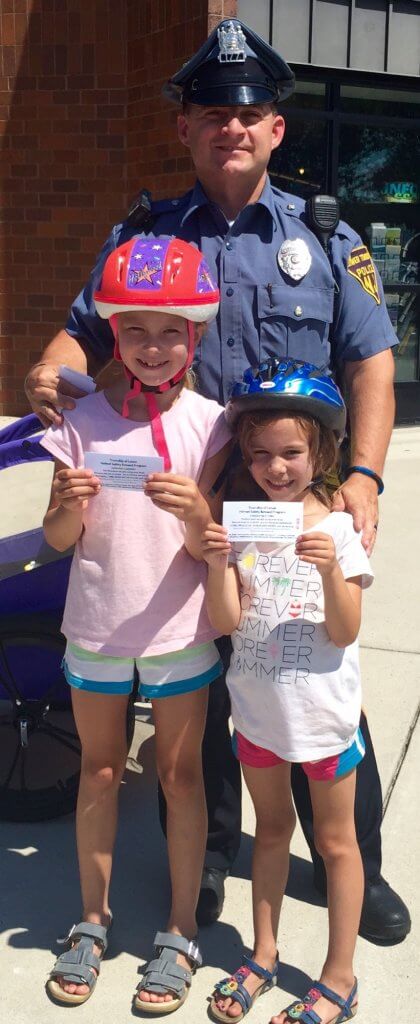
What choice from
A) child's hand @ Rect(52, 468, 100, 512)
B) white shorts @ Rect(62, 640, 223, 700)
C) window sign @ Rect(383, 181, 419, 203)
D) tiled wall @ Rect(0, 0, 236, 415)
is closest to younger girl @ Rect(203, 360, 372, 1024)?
white shorts @ Rect(62, 640, 223, 700)

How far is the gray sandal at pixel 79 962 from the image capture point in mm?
2492

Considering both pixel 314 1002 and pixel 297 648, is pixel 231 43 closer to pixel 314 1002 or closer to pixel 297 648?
pixel 297 648

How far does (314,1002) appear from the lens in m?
2.38

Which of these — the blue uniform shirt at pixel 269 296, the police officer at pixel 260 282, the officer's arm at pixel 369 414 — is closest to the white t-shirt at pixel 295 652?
the officer's arm at pixel 369 414

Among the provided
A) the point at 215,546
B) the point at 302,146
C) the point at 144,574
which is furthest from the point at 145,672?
the point at 302,146

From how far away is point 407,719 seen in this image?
393cm

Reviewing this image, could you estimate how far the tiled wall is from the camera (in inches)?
320

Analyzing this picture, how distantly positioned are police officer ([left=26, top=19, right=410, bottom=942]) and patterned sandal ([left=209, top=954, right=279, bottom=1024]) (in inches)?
12.4

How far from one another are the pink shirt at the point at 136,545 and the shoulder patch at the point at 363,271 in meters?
0.57

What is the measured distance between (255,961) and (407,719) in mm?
1602

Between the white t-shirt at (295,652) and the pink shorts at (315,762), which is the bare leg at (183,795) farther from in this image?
the white t-shirt at (295,652)

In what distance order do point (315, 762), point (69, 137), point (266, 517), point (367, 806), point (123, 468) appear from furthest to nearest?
→ point (69, 137), point (367, 806), point (315, 762), point (123, 468), point (266, 517)

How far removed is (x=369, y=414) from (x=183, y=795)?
1.03 metres

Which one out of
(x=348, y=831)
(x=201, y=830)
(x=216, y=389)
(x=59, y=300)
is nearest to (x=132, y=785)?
(x=201, y=830)
